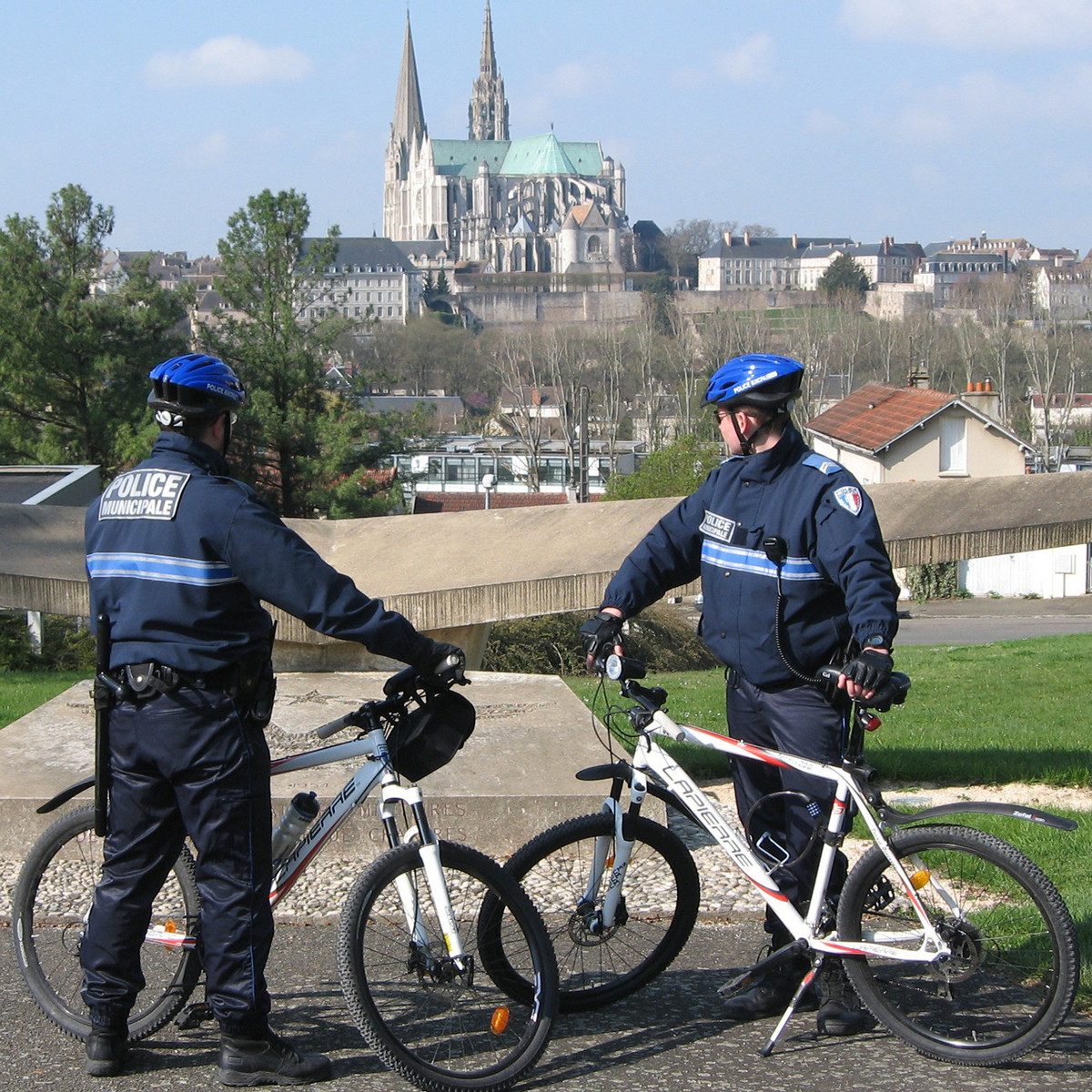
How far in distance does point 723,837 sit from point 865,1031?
590 millimetres

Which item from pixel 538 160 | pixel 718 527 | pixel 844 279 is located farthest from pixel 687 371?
pixel 538 160

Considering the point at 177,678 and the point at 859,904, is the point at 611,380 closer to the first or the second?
the point at 859,904

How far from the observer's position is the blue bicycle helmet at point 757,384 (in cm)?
369

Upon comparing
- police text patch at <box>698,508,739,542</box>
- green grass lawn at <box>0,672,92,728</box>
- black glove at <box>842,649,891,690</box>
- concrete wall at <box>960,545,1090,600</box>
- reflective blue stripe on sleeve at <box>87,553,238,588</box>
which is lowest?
concrete wall at <box>960,545,1090,600</box>

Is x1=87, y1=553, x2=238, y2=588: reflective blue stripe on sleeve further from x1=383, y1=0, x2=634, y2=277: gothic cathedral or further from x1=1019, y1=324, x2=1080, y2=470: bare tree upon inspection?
x1=383, y1=0, x2=634, y2=277: gothic cathedral

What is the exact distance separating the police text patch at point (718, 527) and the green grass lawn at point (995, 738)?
58.5 inches

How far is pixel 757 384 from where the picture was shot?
3680 mm

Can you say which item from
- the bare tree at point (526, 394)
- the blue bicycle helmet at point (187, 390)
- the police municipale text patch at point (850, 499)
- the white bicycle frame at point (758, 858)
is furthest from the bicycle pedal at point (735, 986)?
the bare tree at point (526, 394)

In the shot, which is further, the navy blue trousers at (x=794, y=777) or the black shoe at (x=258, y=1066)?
the navy blue trousers at (x=794, y=777)

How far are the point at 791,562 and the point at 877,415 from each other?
3599 cm

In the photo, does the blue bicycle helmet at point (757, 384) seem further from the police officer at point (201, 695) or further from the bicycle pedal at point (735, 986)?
the bicycle pedal at point (735, 986)

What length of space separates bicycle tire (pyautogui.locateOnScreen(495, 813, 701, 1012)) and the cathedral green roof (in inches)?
7742

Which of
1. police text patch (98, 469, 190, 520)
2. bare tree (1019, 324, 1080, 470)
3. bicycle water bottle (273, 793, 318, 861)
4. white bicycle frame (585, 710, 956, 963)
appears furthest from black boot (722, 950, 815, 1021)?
bare tree (1019, 324, 1080, 470)

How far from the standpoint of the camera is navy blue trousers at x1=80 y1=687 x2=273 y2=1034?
3.16m
